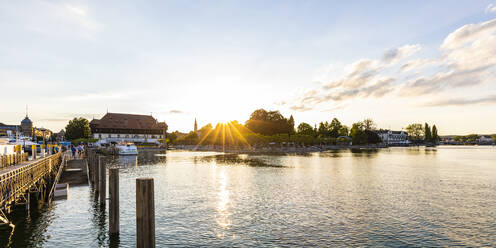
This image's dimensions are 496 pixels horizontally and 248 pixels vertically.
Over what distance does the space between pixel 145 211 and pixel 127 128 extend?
138 metres

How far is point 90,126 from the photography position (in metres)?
138

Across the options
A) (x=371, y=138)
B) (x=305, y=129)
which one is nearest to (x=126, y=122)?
(x=305, y=129)

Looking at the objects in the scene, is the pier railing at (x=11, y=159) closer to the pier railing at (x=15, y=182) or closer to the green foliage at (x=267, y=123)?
the pier railing at (x=15, y=182)

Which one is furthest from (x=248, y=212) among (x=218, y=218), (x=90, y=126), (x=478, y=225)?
(x=90, y=126)

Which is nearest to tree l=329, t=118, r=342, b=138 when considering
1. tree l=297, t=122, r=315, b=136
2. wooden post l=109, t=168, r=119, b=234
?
tree l=297, t=122, r=315, b=136

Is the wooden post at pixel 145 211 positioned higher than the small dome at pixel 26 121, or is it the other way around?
the small dome at pixel 26 121

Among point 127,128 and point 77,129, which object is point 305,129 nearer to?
point 127,128

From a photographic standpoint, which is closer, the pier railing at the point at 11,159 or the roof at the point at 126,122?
the pier railing at the point at 11,159

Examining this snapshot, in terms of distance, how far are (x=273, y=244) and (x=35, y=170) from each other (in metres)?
19.8

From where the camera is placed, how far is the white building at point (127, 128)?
13238 cm

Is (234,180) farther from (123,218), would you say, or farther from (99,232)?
(99,232)

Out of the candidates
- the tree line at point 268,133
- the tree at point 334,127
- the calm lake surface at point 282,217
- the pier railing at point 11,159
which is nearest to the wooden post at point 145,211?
the calm lake surface at point 282,217

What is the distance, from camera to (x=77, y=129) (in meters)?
124

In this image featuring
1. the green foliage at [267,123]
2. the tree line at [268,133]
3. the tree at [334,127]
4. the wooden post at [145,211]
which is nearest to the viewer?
the wooden post at [145,211]
